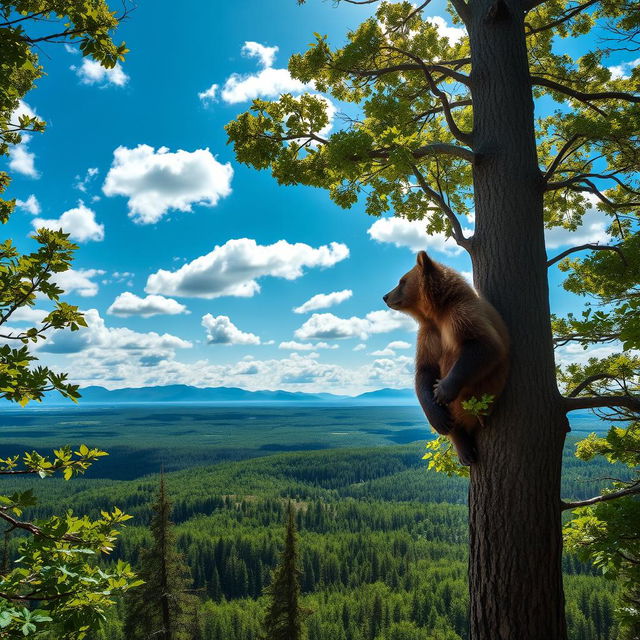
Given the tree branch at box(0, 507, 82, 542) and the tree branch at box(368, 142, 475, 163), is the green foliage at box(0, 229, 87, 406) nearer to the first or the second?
the tree branch at box(0, 507, 82, 542)

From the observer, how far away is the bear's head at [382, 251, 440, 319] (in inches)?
152

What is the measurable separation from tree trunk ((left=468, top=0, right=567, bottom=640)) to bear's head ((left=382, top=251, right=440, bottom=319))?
0.49 metres

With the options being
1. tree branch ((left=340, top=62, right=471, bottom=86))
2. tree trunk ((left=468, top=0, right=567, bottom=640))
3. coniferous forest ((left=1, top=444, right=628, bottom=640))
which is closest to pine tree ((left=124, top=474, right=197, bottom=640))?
coniferous forest ((left=1, top=444, right=628, bottom=640))

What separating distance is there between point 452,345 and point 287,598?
882 inches

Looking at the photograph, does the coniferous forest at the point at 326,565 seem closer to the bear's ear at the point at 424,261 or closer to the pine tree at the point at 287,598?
the pine tree at the point at 287,598

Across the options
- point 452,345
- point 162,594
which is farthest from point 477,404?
point 162,594

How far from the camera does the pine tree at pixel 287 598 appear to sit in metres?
21.2

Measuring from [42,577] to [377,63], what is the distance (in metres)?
6.92

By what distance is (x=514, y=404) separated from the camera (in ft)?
11.1

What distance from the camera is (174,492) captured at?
185000 mm

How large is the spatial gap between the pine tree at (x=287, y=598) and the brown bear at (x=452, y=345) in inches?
759

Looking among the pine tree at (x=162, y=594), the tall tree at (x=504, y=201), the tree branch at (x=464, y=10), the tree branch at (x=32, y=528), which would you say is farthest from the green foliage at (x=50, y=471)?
the pine tree at (x=162, y=594)

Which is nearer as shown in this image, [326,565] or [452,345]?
[452,345]

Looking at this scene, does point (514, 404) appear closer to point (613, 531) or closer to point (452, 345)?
point (452, 345)
